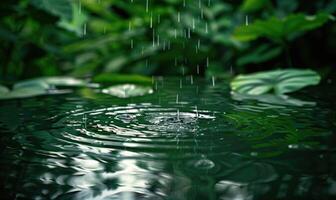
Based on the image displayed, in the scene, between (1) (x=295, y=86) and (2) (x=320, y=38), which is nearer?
(1) (x=295, y=86)

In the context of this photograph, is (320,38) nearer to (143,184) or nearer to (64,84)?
(64,84)

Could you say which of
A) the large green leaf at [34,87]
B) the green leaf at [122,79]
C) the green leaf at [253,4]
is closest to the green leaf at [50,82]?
the large green leaf at [34,87]

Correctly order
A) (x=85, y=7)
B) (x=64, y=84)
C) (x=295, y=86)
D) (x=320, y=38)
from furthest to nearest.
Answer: (x=85, y=7) → (x=320, y=38) → (x=64, y=84) → (x=295, y=86)

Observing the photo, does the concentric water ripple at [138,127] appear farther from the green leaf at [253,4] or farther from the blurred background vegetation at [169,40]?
the green leaf at [253,4]

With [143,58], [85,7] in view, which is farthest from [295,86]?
[85,7]

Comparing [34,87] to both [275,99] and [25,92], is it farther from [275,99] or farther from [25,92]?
[275,99]

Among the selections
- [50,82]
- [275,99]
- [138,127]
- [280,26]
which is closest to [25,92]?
[50,82]
